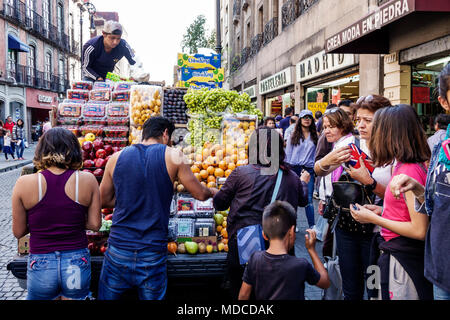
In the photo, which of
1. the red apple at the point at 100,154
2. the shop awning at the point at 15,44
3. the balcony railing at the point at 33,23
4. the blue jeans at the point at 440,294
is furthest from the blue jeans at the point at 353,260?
the shop awning at the point at 15,44

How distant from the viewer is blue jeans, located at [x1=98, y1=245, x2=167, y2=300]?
273cm

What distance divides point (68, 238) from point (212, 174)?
1.85 metres

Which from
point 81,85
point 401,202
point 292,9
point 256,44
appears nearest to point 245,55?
point 256,44

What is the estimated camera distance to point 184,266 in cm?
354

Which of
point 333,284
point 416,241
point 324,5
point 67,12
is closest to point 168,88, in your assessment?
point 333,284

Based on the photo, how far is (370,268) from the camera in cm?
273

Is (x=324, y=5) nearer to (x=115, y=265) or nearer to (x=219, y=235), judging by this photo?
(x=219, y=235)

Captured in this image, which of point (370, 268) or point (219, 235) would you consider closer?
point (370, 268)

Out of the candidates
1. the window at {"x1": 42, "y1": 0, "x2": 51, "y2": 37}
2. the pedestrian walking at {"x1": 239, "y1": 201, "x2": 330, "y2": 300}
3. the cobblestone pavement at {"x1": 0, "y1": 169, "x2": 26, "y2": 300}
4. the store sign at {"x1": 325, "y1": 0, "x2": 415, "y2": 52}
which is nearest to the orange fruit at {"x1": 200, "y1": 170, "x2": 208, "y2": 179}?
the pedestrian walking at {"x1": 239, "y1": 201, "x2": 330, "y2": 300}

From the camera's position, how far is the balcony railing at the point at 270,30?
17.7m

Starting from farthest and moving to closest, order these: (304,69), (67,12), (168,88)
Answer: (67,12) → (304,69) → (168,88)

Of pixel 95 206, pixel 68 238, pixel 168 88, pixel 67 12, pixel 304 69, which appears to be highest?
pixel 67 12
